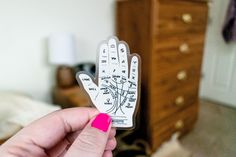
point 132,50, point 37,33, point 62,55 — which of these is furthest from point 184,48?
point 37,33

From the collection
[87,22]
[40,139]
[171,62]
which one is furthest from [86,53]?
[40,139]

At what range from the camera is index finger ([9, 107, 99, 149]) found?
1.12 feet

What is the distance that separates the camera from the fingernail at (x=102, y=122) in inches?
12.8

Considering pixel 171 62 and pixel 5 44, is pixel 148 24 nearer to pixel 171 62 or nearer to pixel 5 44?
pixel 171 62

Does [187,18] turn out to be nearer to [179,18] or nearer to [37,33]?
[179,18]

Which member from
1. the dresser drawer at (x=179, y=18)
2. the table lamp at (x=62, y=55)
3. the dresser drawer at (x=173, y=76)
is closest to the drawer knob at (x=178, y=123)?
the dresser drawer at (x=173, y=76)

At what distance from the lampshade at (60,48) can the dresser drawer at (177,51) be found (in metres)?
0.45

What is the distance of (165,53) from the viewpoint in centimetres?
98

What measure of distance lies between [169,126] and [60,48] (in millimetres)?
776

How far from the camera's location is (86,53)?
127cm

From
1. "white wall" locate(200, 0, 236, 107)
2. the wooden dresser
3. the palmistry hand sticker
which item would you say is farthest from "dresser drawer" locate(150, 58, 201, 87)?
the palmistry hand sticker

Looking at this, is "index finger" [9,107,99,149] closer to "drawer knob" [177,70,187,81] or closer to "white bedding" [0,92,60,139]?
"white bedding" [0,92,60,139]

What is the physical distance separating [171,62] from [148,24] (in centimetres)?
25

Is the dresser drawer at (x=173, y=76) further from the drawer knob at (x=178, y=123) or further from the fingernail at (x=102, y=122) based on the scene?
the fingernail at (x=102, y=122)
